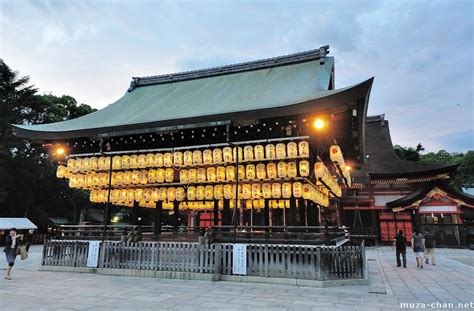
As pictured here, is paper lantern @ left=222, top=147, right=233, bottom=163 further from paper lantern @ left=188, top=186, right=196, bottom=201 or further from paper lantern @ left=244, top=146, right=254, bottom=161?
paper lantern @ left=188, top=186, right=196, bottom=201

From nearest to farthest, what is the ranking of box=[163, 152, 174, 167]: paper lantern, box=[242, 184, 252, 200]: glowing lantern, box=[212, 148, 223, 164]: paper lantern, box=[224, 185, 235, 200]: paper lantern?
box=[212, 148, 223, 164]: paper lantern → box=[242, 184, 252, 200]: glowing lantern → box=[224, 185, 235, 200]: paper lantern → box=[163, 152, 174, 167]: paper lantern

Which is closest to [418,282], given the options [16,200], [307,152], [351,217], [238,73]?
[307,152]

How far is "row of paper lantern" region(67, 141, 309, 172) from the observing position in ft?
37.4

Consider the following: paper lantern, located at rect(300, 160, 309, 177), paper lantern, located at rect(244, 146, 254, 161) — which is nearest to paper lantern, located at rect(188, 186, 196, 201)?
paper lantern, located at rect(244, 146, 254, 161)

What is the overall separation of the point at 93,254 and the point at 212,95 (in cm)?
968

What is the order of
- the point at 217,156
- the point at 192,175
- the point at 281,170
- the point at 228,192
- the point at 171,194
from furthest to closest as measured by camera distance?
the point at 171,194
the point at 192,175
the point at 228,192
the point at 217,156
the point at 281,170

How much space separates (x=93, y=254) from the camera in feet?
41.8

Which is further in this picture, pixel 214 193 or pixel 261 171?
pixel 214 193

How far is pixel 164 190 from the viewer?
14.3 metres

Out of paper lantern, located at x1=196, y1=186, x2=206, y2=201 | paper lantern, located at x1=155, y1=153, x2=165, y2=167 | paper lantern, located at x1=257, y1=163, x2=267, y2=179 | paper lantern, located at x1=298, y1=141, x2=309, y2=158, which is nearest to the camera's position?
paper lantern, located at x1=298, y1=141, x2=309, y2=158

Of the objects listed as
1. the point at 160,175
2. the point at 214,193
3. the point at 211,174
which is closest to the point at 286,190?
the point at 211,174

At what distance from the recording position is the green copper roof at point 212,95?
46.4ft

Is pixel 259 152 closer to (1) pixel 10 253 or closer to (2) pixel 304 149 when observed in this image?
(2) pixel 304 149

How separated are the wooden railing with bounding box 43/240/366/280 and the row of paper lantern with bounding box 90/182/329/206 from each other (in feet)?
7.20
